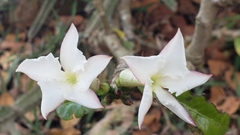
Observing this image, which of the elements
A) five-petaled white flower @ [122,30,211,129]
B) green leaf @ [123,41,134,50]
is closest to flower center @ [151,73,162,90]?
five-petaled white flower @ [122,30,211,129]

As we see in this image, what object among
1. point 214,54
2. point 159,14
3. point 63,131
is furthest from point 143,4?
point 63,131

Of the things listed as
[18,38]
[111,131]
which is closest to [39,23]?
[18,38]

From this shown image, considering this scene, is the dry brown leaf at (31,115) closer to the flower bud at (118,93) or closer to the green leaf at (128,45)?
the green leaf at (128,45)

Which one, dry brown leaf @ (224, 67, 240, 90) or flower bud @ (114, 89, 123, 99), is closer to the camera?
flower bud @ (114, 89, 123, 99)

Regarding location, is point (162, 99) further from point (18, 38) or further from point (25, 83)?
point (18, 38)

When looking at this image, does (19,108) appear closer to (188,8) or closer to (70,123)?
(70,123)

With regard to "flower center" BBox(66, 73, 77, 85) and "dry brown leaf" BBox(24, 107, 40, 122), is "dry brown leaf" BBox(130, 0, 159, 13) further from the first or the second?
"flower center" BBox(66, 73, 77, 85)

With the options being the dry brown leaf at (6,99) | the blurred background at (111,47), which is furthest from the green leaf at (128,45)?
the dry brown leaf at (6,99)
